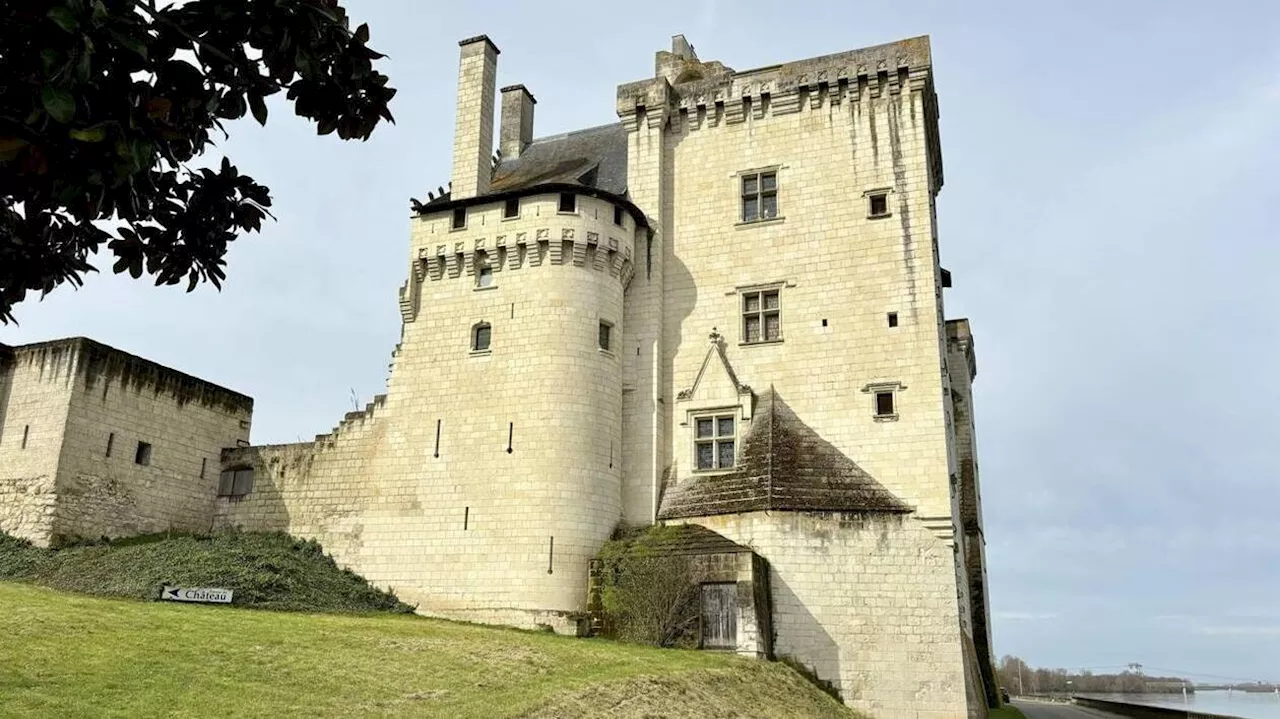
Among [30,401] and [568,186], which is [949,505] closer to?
[568,186]

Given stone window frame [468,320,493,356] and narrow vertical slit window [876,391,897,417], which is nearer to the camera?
narrow vertical slit window [876,391,897,417]

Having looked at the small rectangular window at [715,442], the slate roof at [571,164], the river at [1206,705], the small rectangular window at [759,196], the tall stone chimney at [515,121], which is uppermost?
the tall stone chimney at [515,121]

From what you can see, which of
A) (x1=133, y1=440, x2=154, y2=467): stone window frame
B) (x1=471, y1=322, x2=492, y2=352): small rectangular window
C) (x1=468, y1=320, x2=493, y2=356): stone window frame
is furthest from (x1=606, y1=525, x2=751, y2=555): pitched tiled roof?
(x1=133, y1=440, x2=154, y2=467): stone window frame

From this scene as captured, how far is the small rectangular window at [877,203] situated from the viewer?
999 inches

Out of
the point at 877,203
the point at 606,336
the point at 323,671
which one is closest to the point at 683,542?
the point at 606,336

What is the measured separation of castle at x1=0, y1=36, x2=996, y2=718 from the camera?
22.2 m

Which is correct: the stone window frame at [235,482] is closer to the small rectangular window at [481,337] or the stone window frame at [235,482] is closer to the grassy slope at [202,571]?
the grassy slope at [202,571]

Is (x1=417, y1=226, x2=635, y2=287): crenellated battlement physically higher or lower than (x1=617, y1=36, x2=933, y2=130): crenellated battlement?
lower

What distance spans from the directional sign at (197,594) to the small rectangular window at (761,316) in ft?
43.6

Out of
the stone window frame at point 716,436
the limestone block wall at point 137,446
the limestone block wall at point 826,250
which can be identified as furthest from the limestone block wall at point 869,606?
the limestone block wall at point 137,446

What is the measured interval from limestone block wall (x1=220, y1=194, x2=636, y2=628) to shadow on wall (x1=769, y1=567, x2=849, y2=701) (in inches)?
175

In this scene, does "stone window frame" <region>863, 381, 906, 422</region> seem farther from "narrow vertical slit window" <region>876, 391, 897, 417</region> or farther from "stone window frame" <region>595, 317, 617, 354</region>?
"stone window frame" <region>595, 317, 617, 354</region>

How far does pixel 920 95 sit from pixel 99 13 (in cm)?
2413

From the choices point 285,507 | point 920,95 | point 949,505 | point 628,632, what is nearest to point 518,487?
point 628,632
